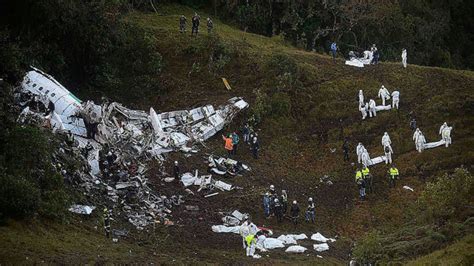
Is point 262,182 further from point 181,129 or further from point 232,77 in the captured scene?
point 232,77

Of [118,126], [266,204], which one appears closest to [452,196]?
[266,204]

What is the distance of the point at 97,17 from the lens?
43344 millimetres

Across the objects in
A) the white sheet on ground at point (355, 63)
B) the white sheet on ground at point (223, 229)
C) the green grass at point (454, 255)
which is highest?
the white sheet on ground at point (355, 63)

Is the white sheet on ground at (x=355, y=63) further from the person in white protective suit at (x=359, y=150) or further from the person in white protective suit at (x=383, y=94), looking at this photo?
the person in white protective suit at (x=359, y=150)

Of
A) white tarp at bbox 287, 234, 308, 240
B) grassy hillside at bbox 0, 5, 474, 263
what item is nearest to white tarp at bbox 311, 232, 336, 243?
white tarp at bbox 287, 234, 308, 240

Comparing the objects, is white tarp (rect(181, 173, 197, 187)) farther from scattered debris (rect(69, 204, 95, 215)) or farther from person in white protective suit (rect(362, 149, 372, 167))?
person in white protective suit (rect(362, 149, 372, 167))

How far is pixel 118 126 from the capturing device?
38.4m

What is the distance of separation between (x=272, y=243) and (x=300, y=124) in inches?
517

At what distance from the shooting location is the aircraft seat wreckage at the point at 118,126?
111 feet

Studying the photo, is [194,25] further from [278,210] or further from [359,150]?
[278,210]

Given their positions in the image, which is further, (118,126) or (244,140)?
(244,140)

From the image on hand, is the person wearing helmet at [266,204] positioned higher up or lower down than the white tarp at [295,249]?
higher up

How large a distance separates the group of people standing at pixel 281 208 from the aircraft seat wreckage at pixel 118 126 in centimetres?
427

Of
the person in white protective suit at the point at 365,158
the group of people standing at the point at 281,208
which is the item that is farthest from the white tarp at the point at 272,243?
the person in white protective suit at the point at 365,158
